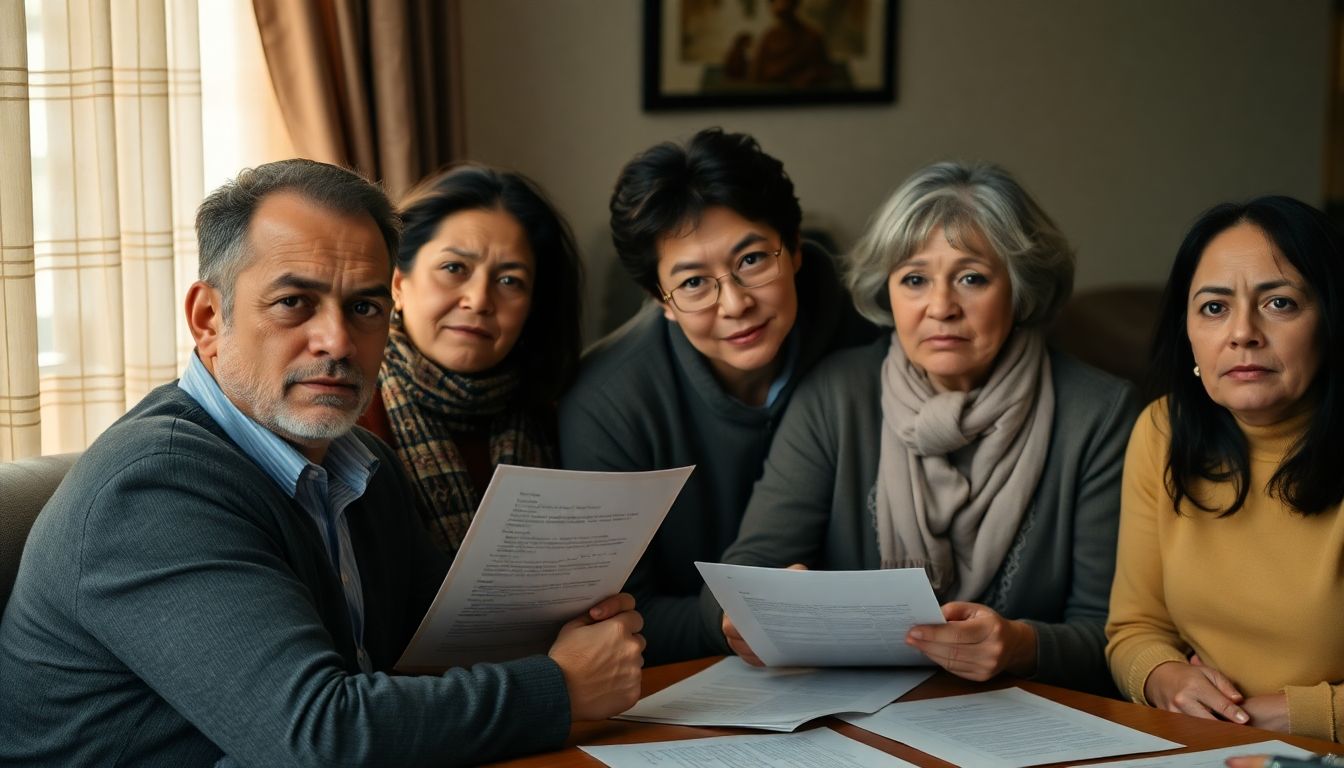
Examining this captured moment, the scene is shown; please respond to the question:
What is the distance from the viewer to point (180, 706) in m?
1.34

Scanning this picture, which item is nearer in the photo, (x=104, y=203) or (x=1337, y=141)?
(x=104, y=203)

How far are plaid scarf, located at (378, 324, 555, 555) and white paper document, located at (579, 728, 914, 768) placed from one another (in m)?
0.81

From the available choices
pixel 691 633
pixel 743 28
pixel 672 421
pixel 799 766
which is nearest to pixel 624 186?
pixel 672 421

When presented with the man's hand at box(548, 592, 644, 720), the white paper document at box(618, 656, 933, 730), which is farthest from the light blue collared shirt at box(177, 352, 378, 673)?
the white paper document at box(618, 656, 933, 730)

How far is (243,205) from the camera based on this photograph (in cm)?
158

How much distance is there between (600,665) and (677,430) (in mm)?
860

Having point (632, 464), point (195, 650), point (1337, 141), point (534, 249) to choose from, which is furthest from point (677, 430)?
point (1337, 141)

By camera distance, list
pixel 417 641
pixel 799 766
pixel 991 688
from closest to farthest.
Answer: pixel 799 766 < pixel 417 641 < pixel 991 688

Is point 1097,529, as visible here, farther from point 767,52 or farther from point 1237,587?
point 767,52

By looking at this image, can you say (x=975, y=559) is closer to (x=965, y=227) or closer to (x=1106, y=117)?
(x=965, y=227)

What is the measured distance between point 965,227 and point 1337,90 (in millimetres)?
4520

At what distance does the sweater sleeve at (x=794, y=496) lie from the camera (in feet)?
7.18

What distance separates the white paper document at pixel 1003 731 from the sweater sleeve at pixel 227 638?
1.79 ft

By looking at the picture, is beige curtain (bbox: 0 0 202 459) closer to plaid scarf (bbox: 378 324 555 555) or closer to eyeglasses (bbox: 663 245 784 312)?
plaid scarf (bbox: 378 324 555 555)
